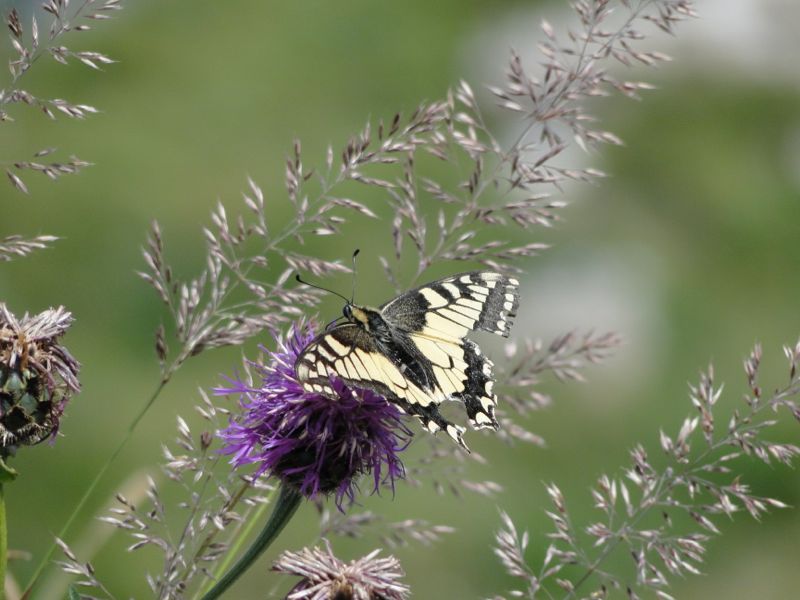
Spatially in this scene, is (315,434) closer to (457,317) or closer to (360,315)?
(360,315)

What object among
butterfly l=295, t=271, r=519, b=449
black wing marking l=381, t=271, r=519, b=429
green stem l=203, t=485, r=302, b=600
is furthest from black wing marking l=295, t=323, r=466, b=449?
green stem l=203, t=485, r=302, b=600

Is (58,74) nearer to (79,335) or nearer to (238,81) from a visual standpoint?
(238,81)

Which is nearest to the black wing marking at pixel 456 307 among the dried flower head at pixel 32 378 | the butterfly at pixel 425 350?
the butterfly at pixel 425 350

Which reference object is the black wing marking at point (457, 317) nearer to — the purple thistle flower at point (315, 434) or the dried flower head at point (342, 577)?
the purple thistle flower at point (315, 434)

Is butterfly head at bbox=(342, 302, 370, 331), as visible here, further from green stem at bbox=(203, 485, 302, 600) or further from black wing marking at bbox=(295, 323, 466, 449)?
green stem at bbox=(203, 485, 302, 600)

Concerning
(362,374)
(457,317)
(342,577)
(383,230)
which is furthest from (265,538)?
(383,230)
